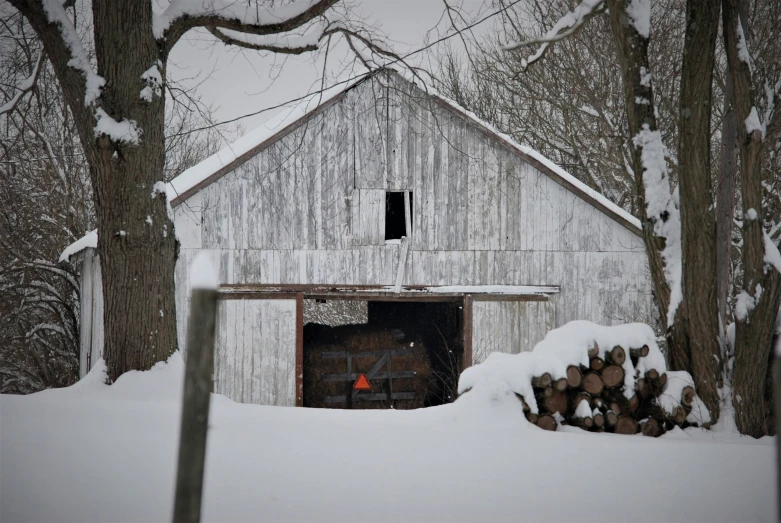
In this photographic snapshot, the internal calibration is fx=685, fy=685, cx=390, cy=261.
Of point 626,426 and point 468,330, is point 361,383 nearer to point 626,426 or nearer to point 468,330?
point 468,330

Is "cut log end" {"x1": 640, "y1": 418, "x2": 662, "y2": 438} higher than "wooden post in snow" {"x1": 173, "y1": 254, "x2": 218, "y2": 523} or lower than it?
lower

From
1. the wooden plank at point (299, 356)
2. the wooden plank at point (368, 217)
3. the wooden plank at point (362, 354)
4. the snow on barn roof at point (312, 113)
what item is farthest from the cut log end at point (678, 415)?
the wooden plank at point (362, 354)

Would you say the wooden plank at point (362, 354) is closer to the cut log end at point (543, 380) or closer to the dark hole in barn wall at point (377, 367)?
the dark hole in barn wall at point (377, 367)

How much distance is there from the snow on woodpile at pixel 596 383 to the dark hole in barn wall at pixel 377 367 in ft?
26.6

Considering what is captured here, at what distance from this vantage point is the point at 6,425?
455 centimetres

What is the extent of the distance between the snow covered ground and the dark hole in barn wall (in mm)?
8684

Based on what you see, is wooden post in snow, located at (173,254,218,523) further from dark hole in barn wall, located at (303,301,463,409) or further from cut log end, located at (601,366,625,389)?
dark hole in barn wall, located at (303,301,463,409)

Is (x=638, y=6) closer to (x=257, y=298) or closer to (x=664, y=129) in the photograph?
(x=257, y=298)

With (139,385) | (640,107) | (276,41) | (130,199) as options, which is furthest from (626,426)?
(276,41)

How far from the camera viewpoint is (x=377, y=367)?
14.4 meters

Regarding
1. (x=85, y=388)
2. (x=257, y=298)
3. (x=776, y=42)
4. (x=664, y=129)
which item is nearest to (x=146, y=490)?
(x=85, y=388)

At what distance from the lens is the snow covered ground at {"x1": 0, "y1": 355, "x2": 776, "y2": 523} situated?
3.43m

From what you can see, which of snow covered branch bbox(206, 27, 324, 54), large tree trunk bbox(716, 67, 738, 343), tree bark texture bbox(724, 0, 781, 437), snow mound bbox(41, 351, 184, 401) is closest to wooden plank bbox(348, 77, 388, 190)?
snow covered branch bbox(206, 27, 324, 54)

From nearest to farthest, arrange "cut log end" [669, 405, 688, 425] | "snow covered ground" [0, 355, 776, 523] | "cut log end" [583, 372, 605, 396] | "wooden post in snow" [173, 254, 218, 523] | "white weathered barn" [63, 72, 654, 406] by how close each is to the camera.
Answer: "wooden post in snow" [173, 254, 218, 523], "snow covered ground" [0, 355, 776, 523], "cut log end" [583, 372, 605, 396], "cut log end" [669, 405, 688, 425], "white weathered barn" [63, 72, 654, 406]
